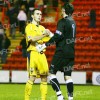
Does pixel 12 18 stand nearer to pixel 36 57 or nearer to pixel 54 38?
pixel 36 57

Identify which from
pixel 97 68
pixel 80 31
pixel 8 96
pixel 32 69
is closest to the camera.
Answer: pixel 32 69

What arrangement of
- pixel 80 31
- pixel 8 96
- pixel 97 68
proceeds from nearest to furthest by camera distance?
pixel 8 96 → pixel 97 68 → pixel 80 31

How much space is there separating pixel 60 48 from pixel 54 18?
38.4ft

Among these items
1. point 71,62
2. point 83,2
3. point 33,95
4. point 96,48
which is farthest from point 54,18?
point 71,62

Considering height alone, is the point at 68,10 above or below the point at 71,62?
above

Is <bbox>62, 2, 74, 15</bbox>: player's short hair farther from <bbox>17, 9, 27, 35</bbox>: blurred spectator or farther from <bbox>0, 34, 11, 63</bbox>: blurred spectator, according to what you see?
<bbox>17, 9, 27, 35</bbox>: blurred spectator

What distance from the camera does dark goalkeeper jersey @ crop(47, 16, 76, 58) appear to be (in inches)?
447

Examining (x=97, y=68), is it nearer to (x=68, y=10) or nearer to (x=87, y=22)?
(x=87, y=22)

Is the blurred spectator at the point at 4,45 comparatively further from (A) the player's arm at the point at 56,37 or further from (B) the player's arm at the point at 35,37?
(A) the player's arm at the point at 56,37

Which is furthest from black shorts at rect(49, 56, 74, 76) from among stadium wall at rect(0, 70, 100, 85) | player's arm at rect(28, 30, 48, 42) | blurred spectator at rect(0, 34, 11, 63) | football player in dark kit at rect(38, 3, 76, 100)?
blurred spectator at rect(0, 34, 11, 63)

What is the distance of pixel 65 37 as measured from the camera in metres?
11.5

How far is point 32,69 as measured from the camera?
37.5ft

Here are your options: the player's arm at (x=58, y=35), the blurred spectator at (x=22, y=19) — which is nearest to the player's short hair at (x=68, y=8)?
the player's arm at (x=58, y=35)

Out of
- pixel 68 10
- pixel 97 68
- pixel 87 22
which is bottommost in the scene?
pixel 97 68
